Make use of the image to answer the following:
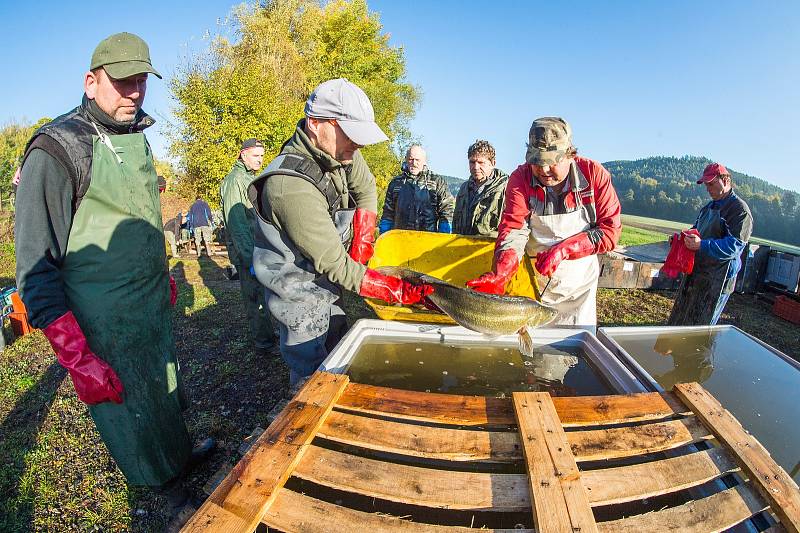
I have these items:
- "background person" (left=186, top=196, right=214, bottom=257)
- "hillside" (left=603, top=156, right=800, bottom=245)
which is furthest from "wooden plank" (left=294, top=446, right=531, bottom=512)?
"hillside" (left=603, top=156, right=800, bottom=245)

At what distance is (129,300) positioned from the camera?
2.32m

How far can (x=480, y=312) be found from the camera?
8.57ft

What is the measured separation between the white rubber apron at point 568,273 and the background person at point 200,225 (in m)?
10.6

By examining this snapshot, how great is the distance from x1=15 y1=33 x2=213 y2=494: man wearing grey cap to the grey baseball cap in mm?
965

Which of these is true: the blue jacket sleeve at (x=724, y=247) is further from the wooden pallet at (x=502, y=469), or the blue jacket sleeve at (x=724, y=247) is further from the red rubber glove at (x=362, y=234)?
the red rubber glove at (x=362, y=234)

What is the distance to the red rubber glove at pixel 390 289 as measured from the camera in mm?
2701

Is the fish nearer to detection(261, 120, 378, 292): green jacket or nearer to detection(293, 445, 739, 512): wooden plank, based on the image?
detection(261, 120, 378, 292): green jacket

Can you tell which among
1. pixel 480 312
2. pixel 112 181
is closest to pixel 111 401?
pixel 112 181

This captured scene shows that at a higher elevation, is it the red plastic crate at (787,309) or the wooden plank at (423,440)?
the wooden plank at (423,440)

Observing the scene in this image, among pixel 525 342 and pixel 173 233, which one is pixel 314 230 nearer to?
pixel 525 342

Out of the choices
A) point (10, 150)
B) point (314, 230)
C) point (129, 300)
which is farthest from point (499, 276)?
point (10, 150)

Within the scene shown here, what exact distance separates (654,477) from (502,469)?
0.54 metres

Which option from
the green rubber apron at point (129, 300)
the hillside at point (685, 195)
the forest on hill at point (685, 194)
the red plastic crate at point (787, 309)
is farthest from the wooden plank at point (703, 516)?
the hillside at point (685, 195)

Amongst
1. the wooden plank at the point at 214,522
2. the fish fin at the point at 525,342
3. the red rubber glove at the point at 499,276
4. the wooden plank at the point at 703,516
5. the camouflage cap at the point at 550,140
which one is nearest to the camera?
the wooden plank at the point at 214,522
